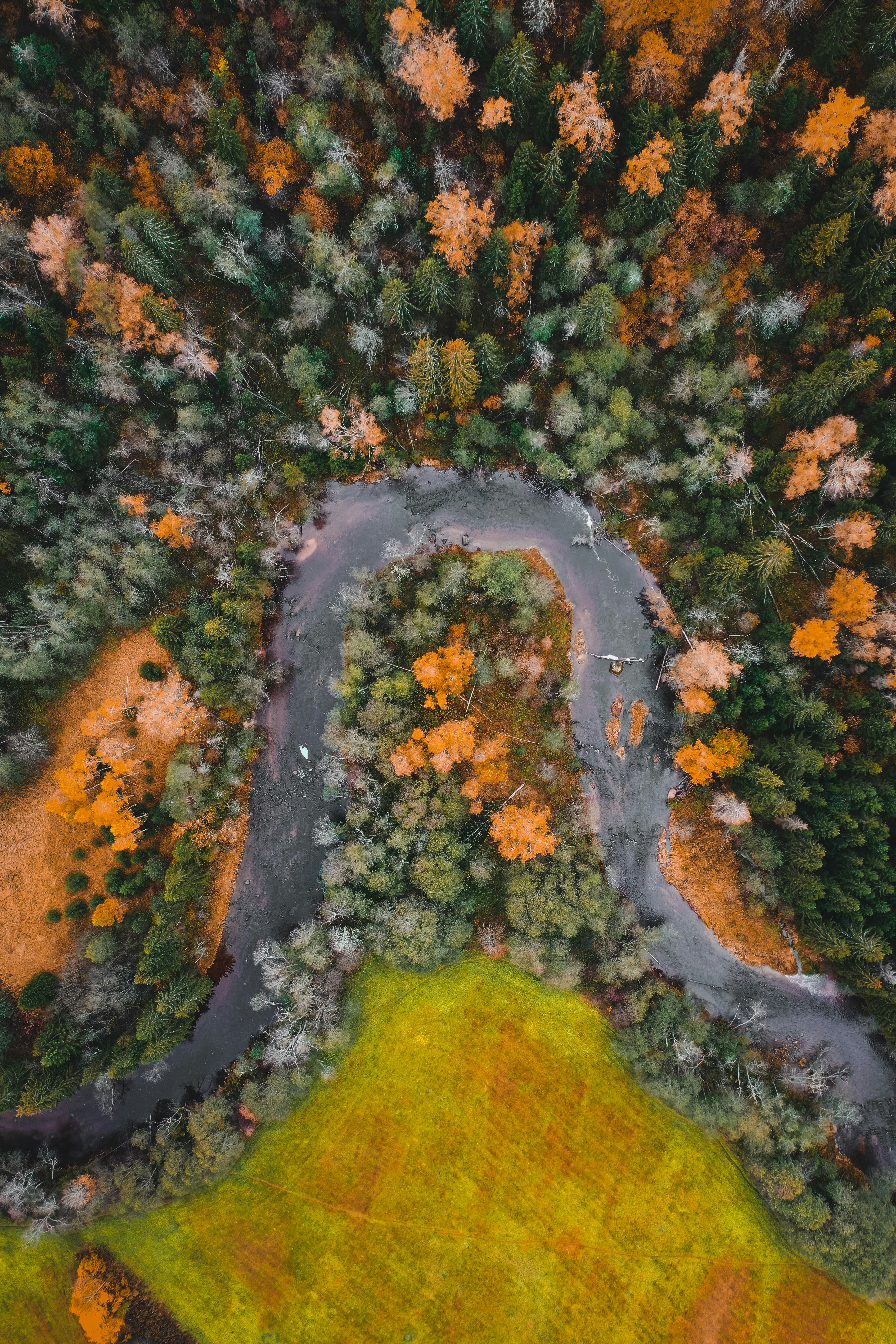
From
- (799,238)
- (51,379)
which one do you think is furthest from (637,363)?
(51,379)

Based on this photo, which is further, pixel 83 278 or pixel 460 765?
pixel 460 765

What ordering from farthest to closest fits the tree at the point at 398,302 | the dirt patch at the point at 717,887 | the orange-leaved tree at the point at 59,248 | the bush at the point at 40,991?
the dirt patch at the point at 717,887 → the bush at the point at 40,991 → the tree at the point at 398,302 → the orange-leaved tree at the point at 59,248

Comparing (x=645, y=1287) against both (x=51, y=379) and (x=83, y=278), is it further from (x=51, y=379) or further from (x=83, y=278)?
(x=83, y=278)

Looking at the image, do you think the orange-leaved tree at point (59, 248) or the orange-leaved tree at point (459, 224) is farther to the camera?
the orange-leaved tree at point (59, 248)

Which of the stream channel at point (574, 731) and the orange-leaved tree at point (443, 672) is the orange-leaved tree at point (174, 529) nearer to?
the stream channel at point (574, 731)

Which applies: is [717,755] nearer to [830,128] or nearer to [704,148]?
[704,148]

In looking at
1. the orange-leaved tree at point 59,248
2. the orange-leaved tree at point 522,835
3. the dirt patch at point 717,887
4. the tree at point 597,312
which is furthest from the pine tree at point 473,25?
the dirt patch at point 717,887

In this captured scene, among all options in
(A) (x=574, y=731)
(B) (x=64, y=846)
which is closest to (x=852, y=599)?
(A) (x=574, y=731)
